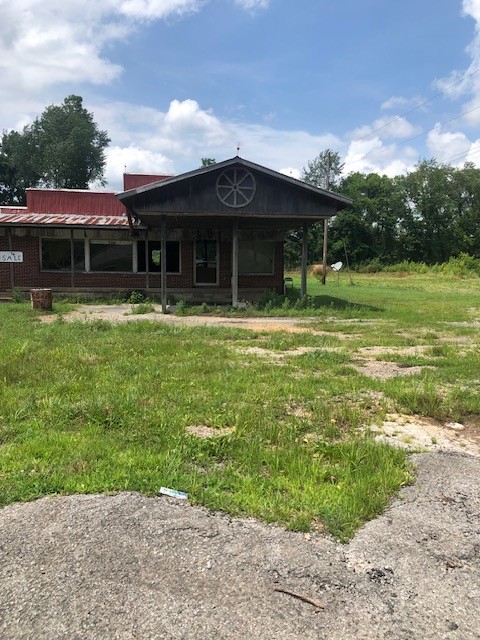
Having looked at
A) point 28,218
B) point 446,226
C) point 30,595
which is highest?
point 446,226

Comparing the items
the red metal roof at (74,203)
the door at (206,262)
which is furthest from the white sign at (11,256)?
the door at (206,262)

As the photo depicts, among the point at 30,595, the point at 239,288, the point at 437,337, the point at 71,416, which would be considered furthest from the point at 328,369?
the point at 239,288

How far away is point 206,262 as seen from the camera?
63.3 ft

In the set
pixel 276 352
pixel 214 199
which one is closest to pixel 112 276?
pixel 214 199

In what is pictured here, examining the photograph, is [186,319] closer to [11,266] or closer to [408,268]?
[11,266]

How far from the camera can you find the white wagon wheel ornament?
1489cm

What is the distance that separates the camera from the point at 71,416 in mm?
4676

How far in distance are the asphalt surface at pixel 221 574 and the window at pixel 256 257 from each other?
16.6 metres

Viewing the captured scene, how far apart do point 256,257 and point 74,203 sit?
921 cm

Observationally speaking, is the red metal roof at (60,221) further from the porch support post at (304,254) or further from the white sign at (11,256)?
the porch support post at (304,254)

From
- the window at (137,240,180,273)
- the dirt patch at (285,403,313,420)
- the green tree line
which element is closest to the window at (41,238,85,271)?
the window at (137,240,180,273)

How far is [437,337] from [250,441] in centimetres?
762

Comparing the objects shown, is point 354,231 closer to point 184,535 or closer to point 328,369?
point 328,369

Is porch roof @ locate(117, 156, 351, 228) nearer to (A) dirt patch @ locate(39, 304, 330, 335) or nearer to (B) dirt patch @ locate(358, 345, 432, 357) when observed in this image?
(A) dirt patch @ locate(39, 304, 330, 335)
